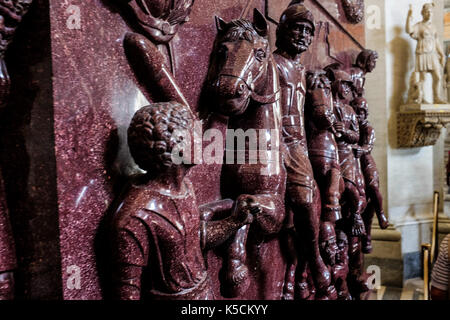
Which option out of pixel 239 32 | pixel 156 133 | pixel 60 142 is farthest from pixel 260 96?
pixel 60 142

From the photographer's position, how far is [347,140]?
2961 mm

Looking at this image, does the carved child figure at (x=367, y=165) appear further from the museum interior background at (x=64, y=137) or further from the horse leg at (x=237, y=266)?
the museum interior background at (x=64, y=137)

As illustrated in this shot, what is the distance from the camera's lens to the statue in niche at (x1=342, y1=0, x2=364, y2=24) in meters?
3.72

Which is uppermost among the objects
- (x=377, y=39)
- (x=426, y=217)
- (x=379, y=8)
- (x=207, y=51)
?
(x=379, y=8)

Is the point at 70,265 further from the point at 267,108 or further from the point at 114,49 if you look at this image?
the point at 267,108

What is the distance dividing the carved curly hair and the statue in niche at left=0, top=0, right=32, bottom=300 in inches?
15.1

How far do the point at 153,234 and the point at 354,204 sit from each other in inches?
78.3

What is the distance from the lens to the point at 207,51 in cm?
177

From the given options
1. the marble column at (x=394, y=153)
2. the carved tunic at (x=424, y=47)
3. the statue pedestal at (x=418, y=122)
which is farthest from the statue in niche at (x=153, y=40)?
the carved tunic at (x=424, y=47)

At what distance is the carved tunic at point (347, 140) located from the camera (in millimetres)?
2908

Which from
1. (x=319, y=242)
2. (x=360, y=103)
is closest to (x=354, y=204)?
(x=319, y=242)

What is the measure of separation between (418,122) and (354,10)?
8.84ft

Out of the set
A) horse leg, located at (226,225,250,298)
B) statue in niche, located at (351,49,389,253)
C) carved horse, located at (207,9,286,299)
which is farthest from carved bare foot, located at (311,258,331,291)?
statue in niche, located at (351,49,389,253)

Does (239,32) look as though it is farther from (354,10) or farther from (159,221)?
(354,10)
